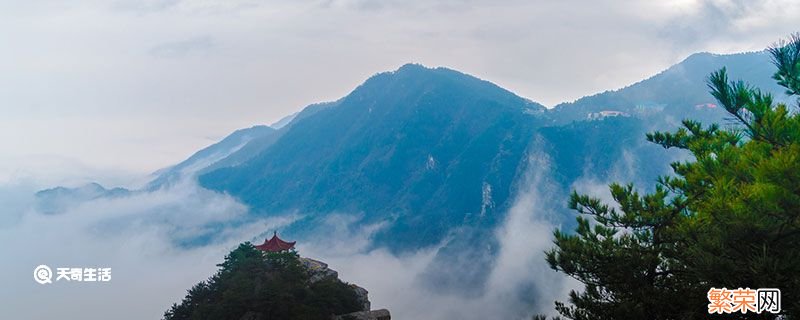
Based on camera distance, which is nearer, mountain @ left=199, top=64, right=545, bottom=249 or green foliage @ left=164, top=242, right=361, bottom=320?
green foliage @ left=164, top=242, right=361, bottom=320

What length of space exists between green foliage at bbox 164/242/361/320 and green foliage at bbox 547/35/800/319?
13.5m

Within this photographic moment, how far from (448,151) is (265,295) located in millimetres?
122044

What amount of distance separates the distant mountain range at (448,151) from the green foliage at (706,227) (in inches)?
3666

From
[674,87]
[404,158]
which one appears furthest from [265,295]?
[674,87]

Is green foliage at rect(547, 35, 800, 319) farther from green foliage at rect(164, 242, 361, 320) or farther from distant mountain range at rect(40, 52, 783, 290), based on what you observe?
distant mountain range at rect(40, 52, 783, 290)

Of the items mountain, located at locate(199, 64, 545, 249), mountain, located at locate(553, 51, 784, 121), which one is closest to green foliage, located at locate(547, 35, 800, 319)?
mountain, located at locate(199, 64, 545, 249)

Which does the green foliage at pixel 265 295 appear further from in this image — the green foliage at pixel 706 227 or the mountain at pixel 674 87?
the mountain at pixel 674 87

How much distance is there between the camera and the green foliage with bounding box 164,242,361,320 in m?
21.9

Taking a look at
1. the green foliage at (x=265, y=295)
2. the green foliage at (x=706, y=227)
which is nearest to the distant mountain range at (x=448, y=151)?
the green foliage at (x=265, y=295)

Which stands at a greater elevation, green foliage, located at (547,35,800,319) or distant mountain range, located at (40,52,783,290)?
distant mountain range, located at (40,52,783,290)

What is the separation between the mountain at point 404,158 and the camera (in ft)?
409

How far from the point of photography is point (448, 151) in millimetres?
142500

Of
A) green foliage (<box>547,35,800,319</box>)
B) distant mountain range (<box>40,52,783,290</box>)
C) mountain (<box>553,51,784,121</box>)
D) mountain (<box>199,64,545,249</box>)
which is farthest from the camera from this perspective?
mountain (<box>553,51,784,121</box>)

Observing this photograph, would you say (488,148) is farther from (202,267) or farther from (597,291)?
(597,291)
